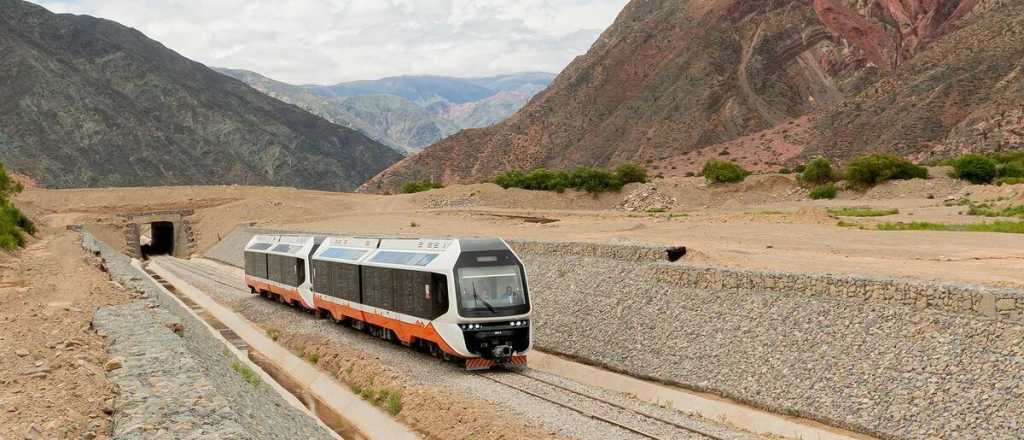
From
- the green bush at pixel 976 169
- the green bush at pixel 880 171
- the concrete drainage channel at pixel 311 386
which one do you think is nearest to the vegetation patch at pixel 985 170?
the green bush at pixel 976 169

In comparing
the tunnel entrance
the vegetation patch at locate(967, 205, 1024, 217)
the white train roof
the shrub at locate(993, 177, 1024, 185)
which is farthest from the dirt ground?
the tunnel entrance

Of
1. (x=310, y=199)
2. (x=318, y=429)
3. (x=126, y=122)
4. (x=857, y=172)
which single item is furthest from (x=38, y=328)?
(x=126, y=122)

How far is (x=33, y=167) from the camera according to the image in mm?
123375

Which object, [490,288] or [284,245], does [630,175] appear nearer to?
[284,245]

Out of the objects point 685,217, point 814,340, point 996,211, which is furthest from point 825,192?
point 814,340

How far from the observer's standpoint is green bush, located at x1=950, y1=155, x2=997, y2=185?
58.9m

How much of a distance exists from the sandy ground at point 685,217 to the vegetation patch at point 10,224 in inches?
481

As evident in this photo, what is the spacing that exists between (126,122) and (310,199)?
7466cm

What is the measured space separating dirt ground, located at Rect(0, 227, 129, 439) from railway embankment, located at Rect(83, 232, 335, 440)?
1.07ft

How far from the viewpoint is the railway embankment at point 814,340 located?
15477 mm

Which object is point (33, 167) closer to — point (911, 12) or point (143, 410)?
point (911, 12)

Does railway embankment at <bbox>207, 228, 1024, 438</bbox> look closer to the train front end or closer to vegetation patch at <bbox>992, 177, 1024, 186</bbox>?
the train front end

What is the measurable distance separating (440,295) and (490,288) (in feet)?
4.09

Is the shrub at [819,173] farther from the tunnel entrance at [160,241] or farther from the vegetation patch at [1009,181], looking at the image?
the tunnel entrance at [160,241]
